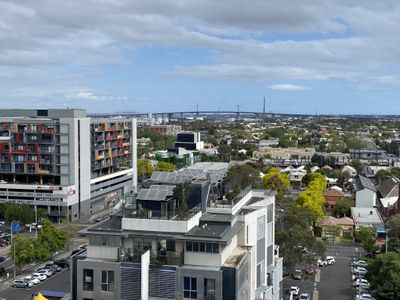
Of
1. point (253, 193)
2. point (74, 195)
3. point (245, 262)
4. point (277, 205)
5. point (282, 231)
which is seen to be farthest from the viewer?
point (74, 195)

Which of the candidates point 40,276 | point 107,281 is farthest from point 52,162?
point 107,281

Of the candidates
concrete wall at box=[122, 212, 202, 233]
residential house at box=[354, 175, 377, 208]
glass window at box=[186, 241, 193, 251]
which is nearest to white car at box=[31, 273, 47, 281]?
concrete wall at box=[122, 212, 202, 233]

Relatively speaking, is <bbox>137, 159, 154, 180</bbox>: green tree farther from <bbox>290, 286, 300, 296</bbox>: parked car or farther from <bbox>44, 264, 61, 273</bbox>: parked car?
<bbox>290, 286, 300, 296</bbox>: parked car

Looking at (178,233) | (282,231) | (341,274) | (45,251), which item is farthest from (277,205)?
(178,233)

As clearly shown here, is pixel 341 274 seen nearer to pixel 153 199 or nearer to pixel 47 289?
pixel 47 289

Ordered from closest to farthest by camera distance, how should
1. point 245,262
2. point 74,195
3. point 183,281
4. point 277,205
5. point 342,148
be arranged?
point 183,281
point 245,262
point 277,205
point 74,195
point 342,148

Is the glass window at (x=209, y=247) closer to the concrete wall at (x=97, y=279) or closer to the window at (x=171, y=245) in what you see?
the window at (x=171, y=245)

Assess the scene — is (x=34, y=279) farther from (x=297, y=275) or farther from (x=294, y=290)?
(x=297, y=275)
